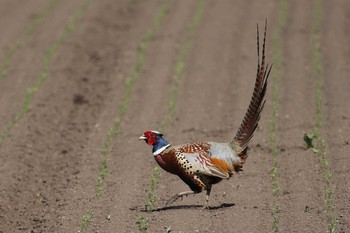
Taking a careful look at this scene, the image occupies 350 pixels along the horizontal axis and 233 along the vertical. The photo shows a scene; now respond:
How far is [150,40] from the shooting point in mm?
22875

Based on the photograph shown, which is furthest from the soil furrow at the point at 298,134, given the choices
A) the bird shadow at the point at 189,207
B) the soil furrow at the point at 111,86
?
the soil furrow at the point at 111,86

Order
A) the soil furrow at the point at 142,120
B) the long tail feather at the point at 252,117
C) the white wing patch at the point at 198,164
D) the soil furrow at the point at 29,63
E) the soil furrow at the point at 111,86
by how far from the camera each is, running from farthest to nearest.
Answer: the soil furrow at the point at 29,63, the soil furrow at the point at 142,120, the soil furrow at the point at 111,86, the white wing patch at the point at 198,164, the long tail feather at the point at 252,117

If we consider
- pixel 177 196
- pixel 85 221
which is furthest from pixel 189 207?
pixel 85 221

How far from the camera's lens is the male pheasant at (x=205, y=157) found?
1129 cm

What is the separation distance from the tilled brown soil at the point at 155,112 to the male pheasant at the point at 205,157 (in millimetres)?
597

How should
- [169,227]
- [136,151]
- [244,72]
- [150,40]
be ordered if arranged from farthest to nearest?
[150,40]
[244,72]
[136,151]
[169,227]

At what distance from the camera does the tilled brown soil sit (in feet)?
39.3

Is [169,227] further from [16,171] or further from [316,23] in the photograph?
[316,23]

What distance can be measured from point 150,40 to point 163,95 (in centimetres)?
484

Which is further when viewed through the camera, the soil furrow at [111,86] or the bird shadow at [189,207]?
the soil furrow at [111,86]

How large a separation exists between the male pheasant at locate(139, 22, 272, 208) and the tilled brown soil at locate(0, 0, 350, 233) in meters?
0.60

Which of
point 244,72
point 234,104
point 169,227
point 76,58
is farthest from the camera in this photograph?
point 76,58

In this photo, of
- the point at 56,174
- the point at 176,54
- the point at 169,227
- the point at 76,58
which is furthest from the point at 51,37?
the point at 169,227

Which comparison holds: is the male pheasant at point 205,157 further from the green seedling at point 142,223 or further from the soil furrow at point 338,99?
the soil furrow at point 338,99
